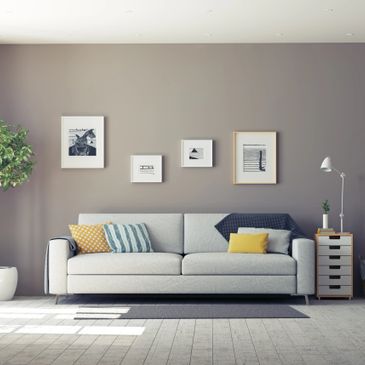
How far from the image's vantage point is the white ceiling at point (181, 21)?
6.78 metres

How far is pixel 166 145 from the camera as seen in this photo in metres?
8.32

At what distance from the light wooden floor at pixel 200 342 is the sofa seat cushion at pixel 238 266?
2.36 ft

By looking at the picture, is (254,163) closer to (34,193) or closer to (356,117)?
(356,117)

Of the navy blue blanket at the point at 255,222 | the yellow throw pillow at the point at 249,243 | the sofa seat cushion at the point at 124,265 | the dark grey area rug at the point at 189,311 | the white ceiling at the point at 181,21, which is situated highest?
the white ceiling at the point at 181,21

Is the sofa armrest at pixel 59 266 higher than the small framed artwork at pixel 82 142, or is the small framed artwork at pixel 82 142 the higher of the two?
the small framed artwork at pixel 82 142

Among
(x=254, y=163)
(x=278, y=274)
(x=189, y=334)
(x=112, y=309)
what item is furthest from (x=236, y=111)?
(x=189, y=334)

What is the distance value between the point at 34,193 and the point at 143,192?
1.11 m

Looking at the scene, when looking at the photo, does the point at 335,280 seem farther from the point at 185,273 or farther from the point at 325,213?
the point at 185,273

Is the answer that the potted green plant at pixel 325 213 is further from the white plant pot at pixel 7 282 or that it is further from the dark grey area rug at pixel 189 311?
the white plant pot at pixel 7 282

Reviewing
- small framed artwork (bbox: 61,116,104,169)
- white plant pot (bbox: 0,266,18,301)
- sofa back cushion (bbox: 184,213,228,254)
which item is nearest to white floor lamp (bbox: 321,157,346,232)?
sofa back cushion (bbox: 184,213,228,254)

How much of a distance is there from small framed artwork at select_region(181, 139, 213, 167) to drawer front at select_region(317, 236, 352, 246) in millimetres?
1378

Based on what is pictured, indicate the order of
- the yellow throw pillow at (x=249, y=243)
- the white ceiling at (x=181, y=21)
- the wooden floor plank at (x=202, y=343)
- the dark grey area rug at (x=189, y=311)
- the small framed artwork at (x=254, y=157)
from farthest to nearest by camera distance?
the small framed artwork at (x=254, y=157)
the yellow throw pillow at (x=249, y=243)
the white ceiling at (x=181, y=21)
the dark grey area rug at (x=189, y=311)
the wooden floor plank at (x=202, y=343)

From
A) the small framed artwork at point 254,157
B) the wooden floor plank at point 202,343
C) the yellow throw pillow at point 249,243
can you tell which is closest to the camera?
the wooden floor plank at point 202,343

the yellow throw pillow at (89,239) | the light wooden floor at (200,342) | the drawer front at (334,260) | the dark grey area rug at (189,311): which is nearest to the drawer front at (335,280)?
the drawer front at (334,260)
